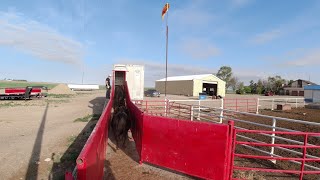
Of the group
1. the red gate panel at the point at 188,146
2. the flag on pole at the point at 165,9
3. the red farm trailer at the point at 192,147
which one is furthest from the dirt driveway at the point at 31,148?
the flag on pole at the point at 165,9

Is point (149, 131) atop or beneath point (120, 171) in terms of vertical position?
atop

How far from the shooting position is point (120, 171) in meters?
6.88

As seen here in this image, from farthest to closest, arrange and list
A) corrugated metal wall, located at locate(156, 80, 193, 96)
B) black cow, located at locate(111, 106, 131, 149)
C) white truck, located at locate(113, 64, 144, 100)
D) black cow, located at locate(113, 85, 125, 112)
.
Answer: corrugated metal wall, located at locate(156, 80, 193, 96)
white truck, located at locate(113, 64, 144, 100)
black cow, located at locate(113, 85, 125, 112)
black cow, located at locate(111, 106, 131, 149)

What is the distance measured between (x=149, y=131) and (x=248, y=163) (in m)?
2.79

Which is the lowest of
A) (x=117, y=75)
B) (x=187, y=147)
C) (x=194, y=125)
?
(x=187, y=147)

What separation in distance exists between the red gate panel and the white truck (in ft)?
46.9

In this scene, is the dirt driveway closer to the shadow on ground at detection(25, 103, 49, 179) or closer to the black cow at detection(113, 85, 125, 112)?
the shadow on ground at detection(25, 103, 49, 179)

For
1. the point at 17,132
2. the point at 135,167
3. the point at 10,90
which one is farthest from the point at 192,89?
the point at 135,167

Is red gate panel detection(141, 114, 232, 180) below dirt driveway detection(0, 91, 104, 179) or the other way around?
the other way around

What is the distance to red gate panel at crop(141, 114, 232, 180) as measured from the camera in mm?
5699

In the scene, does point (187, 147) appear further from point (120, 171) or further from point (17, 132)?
point (17, 132)

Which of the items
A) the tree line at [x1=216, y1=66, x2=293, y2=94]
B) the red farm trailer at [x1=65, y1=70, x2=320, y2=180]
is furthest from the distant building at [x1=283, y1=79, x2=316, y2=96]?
the red farm trailer at [x1=65, y1=70, x2=320, y2=180]

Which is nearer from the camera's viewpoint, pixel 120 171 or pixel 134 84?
pixel 120 171

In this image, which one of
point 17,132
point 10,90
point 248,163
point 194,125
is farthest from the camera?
point 10,90
